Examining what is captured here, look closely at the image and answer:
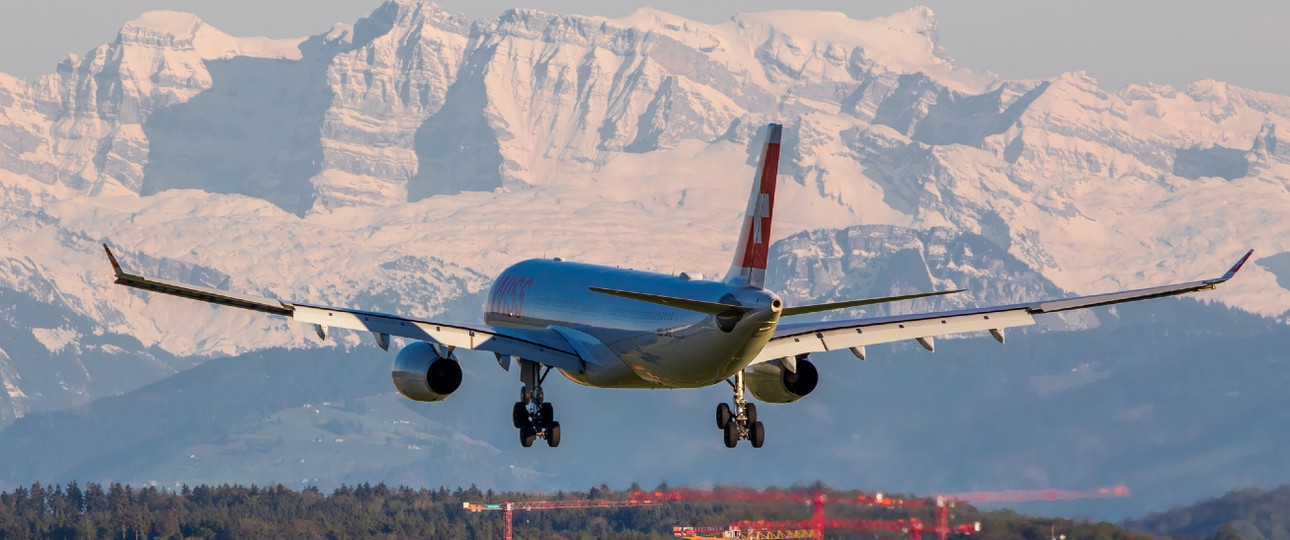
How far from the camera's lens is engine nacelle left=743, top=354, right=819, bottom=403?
83562mm

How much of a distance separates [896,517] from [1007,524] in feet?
21.3

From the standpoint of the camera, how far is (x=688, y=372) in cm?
7794

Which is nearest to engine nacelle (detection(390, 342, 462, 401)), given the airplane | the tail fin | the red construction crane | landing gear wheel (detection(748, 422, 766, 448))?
the airplane

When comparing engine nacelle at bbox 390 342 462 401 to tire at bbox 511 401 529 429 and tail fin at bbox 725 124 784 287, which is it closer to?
tire at bbox 511 401 529 429

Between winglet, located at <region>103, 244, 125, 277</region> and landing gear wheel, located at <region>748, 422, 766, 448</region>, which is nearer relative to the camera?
winglet, located at <region>103, 244, 125, 277</region>

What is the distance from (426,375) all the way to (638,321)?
7102 millimetres

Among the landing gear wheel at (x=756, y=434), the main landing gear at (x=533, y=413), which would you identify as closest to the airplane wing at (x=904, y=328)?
the landing gear wheel at (x=756, y=434)

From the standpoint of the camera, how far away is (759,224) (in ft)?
256

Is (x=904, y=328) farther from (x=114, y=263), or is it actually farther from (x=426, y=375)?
(x=114, y=263)

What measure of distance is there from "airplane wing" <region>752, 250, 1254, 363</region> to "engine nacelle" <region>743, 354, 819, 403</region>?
1.55m

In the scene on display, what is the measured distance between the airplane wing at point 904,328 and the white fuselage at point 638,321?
277 cm

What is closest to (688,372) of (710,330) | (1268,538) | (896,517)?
(710,330)

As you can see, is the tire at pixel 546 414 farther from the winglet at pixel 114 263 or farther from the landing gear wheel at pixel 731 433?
the winglet at pixel 114 263

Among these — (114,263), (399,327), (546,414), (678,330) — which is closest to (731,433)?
(678,330)
